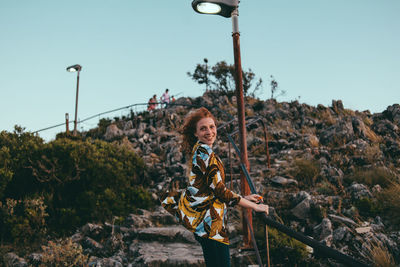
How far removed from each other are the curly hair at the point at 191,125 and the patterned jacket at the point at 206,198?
289 mm

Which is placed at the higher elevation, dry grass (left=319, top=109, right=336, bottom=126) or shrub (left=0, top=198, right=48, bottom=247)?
dry grass (left=319, top=109, right=336, bottom=126)

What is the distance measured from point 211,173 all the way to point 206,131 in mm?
393

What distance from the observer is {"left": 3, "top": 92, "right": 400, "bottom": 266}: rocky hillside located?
4.70 m

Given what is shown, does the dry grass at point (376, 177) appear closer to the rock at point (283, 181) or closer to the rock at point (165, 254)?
the rock at point (283, 181)

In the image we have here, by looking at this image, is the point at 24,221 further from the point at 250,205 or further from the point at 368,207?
the point at 368,207

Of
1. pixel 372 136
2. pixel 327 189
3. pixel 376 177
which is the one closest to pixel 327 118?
pixel 372 136

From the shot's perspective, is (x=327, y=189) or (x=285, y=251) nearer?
(x=285, y=251)

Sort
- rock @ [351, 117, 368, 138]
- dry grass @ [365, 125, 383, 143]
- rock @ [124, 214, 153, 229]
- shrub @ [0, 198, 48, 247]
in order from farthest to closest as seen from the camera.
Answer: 1. rock @ [351, 117, 368, 138]
2. dry grass @ [365, 125, 383, 143]
3. rock @ [124, 214, 153, 229]
4. shrub @ [0, 198, 48, 247]

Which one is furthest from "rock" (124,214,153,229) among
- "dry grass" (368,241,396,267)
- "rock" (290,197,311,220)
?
"dry grass" (368,241,396,267)

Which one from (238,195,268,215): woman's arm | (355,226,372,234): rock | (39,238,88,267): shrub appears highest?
(238,195,268,215): woman's arm

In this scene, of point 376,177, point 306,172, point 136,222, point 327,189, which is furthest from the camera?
point 306,172

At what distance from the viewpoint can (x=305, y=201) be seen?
5793 millimetres

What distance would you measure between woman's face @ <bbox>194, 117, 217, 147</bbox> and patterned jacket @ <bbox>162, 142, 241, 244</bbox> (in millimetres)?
129

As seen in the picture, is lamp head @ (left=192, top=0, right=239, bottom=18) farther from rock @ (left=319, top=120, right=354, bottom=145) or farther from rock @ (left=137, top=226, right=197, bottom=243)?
rock @ (left=319, top=120, right=354, bottom=145)
